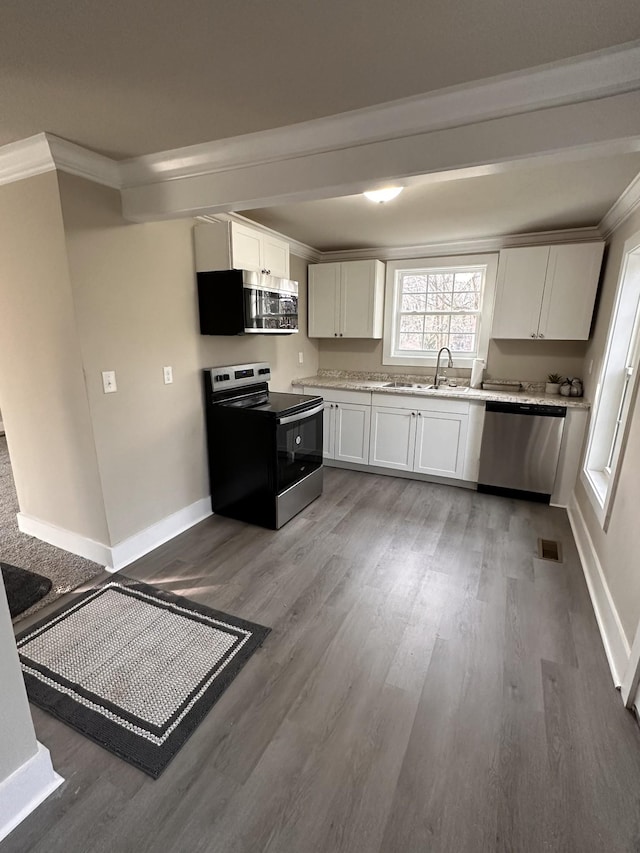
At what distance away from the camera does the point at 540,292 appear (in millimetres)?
3480

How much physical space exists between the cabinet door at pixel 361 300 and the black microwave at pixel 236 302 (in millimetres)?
1405

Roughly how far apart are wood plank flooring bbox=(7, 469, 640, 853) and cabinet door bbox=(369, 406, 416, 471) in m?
1.51

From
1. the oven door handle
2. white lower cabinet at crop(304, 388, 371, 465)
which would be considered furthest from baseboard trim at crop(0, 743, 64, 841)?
white lower cabinet at crop(304, 388, 371, 465)

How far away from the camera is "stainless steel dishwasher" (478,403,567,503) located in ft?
10.8

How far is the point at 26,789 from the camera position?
122 centimetres

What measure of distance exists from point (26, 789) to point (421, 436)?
3394 millimetres

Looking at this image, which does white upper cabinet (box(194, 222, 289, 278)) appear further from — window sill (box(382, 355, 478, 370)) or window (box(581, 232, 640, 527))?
window (box(581, 232, 640, 527))

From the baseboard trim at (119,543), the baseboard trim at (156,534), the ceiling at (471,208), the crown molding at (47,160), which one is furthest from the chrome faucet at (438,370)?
the crown molding at (47,160)

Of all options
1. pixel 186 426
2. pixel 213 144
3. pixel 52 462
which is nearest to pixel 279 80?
pixel 213 144

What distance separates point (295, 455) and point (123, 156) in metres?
2.13

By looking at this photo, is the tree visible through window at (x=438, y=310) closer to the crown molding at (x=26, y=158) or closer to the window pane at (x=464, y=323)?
the window pane at (x=464, y=323)

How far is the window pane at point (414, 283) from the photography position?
425 centimetres

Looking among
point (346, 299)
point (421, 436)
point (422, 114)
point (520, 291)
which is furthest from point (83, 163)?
point (520, 291)

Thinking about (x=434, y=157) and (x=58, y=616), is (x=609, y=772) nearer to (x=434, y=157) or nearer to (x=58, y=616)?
(x=434, y=157)
